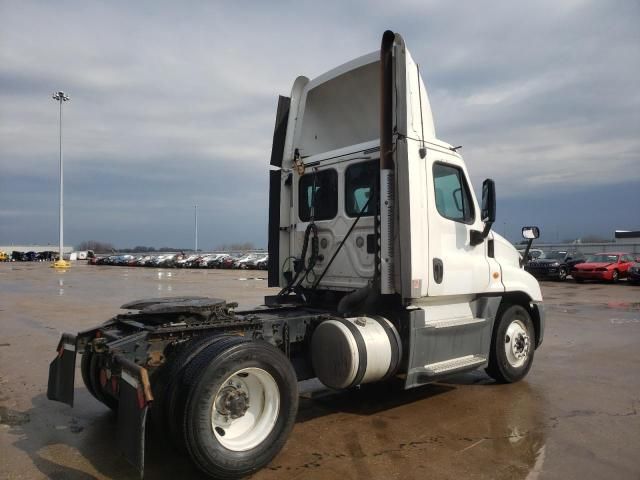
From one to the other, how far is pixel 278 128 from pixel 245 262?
4157 centimetres

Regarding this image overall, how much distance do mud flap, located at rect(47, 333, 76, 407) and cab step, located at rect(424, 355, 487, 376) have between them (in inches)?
135

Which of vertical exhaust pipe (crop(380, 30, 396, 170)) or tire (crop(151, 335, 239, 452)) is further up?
vertical exhaust pipe (crop(380, 30, 396, 170))

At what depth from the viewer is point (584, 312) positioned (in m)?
14.5

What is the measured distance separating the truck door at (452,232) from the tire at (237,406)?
6.81 feet

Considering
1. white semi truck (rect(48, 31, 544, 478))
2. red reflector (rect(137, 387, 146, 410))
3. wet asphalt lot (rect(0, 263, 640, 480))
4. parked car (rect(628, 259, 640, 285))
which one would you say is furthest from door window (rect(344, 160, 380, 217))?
parked car (rect(628, 259, 640, 285))

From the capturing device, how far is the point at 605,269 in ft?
84.7

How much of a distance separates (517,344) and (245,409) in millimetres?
4079

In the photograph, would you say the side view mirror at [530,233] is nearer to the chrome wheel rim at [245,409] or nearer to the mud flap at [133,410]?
the chrome wheel rim at [245,409]

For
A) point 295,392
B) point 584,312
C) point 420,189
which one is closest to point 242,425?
point 295,392

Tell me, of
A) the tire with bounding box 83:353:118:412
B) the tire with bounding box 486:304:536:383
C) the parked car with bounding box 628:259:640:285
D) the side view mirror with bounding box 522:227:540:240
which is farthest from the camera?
the parked car with bounding box 628:259:640:285

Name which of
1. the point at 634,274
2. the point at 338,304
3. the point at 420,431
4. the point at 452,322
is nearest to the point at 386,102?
the point at 338,304

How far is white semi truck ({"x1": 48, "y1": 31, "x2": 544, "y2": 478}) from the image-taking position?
4.25 m

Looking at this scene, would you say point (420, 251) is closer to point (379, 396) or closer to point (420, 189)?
point (420, 189)

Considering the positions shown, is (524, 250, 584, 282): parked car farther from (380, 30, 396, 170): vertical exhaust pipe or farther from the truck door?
(380, 30, 396, 170): vertical exhaust pipe
